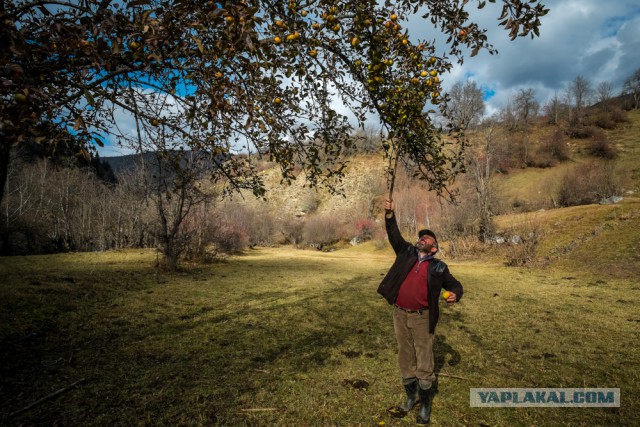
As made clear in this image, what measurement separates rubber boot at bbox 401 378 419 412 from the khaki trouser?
0.07 metres

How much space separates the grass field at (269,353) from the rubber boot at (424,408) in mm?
121

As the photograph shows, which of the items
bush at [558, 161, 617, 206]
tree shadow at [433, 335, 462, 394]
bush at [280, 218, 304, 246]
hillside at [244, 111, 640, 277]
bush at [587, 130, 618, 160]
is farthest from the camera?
bush at [280, 218, 304, 246]

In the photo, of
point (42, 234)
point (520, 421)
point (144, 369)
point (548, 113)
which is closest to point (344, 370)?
point (520, 421)

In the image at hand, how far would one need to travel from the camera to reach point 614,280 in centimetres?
1226

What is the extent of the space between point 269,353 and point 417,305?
2.96 m

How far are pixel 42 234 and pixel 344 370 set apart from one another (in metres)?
35.4

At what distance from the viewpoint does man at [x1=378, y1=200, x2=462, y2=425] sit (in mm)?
3869

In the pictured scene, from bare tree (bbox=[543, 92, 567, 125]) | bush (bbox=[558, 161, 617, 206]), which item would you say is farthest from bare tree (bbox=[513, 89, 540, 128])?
bush (bbox=[558, 161, 617, 206])

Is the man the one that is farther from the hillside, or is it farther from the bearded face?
the hillside

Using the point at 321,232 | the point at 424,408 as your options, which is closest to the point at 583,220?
the point at 424,408

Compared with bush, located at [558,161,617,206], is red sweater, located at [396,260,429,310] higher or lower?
lower

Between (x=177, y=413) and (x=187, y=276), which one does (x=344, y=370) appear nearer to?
(x=177, y=413)

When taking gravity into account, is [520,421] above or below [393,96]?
below

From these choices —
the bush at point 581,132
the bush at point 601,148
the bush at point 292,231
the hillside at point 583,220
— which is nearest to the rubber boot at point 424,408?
the hillside at point 583,220
